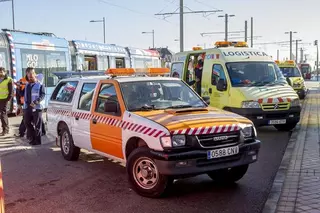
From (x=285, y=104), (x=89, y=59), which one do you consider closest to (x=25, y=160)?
(x=285, y=104)

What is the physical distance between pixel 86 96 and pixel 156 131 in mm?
2546

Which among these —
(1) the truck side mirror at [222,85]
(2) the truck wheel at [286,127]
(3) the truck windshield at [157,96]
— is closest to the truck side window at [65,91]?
(3) the truck windshield at [157,96]

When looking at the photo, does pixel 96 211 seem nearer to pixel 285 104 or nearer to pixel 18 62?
pixel 285 104

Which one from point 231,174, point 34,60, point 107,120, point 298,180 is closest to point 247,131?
point 231,174

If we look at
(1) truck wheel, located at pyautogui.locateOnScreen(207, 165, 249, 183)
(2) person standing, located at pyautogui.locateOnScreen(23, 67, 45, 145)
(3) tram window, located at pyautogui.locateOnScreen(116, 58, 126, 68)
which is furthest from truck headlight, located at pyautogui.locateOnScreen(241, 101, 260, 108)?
(3) tram window, located at pyautogui.locateOnScreen(116, 58, 126, 68)

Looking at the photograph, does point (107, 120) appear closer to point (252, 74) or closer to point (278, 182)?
point (278, 182)

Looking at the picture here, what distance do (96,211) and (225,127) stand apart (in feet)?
6.65

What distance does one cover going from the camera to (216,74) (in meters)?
11.8

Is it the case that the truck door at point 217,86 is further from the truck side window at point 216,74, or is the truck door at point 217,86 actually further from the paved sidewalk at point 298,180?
the paved sidewalk at point 298,180

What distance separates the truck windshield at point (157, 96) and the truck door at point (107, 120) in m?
0.16

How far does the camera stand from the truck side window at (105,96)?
6660 millimetres

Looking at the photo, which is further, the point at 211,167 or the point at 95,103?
the point at 95,103

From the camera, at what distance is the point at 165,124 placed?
5.44 meters

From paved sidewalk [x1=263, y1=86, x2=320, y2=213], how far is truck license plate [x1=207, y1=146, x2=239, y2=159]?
774mm
